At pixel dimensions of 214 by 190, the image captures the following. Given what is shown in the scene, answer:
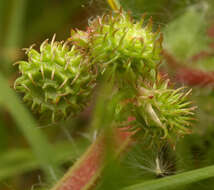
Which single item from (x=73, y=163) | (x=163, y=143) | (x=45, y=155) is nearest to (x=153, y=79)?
(x=163, y=143)

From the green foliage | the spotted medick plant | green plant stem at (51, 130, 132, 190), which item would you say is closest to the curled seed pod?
the spotted medick plant

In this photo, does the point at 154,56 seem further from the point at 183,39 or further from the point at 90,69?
the point at 183,39

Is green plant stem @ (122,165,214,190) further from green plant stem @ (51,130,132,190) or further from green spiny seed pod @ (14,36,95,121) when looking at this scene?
green spiny seed pod @ (14,36,95,121)

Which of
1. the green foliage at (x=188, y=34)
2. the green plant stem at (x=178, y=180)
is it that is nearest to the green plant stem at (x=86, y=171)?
the green plant stem at (x=178, y=180)

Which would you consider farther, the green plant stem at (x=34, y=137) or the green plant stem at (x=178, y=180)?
the green plant stem at (x=34, y=137)

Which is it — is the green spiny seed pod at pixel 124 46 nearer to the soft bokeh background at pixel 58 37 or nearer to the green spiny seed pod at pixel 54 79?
the green spiny seed pod at pixel 54 79
